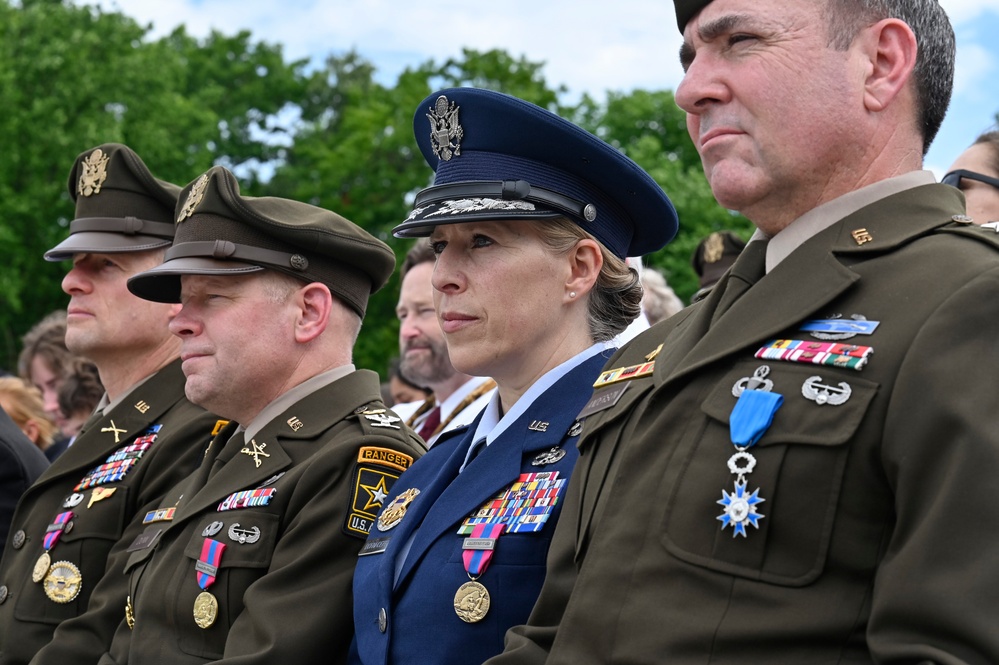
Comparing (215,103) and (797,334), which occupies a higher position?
(215,103)

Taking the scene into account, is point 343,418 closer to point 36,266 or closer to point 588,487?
point 588,487

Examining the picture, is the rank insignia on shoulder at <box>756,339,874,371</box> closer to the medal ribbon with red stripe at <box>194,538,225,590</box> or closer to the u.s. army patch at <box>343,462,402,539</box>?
the u.s. army patch at <box>343,462,402,539</box>

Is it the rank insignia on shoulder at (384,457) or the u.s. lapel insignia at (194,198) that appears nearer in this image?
the rank insignia on shoulder at (384,457)

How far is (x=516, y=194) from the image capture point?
3586 mm

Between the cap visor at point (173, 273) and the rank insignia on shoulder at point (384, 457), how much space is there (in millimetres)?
840

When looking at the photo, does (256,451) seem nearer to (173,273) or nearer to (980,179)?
(173,273)

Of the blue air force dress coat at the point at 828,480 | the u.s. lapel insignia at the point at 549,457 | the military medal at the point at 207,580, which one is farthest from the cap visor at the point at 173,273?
the blue air force dress coat at the point at 828,480

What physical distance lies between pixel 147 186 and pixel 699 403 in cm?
405

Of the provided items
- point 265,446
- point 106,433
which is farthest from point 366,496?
point 106,433

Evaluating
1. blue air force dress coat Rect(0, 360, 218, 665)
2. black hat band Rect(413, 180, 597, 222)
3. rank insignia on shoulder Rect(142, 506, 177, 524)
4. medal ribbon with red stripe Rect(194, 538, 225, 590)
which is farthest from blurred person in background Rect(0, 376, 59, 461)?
black hat band Rect(413, 180, 597, 222)

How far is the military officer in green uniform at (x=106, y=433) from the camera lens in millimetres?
4938

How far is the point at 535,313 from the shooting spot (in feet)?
11.9

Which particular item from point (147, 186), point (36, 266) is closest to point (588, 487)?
point (147, 186)

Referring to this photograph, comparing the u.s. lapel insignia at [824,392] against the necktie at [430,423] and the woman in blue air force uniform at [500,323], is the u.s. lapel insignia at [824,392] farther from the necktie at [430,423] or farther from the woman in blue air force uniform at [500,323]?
the necktie at [430,423]
